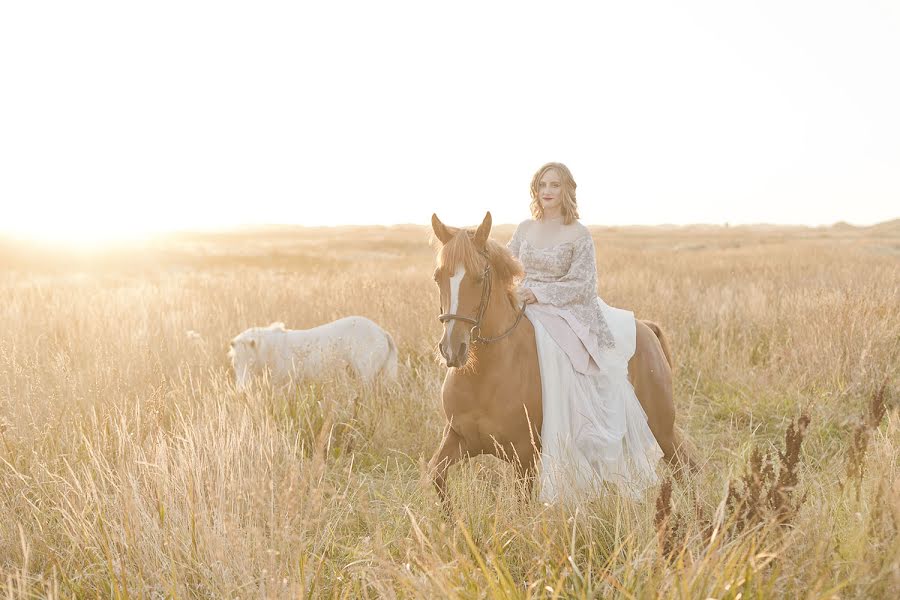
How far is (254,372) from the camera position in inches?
221

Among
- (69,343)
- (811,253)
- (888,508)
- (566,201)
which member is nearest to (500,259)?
(566,201)

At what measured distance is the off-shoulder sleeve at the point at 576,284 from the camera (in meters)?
3.57

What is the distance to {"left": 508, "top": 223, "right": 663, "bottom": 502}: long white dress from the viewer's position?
3342mm

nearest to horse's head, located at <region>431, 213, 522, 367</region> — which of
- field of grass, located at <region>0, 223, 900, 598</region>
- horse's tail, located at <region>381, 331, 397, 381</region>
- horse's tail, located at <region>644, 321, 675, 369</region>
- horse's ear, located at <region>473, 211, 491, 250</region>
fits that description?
horse's ear, located at <region>473, 211, 491, 250</region>

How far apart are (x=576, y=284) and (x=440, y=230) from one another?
1.05 meters

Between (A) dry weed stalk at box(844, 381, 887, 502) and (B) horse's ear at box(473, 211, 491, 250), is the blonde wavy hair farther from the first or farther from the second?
(A) dry weed stalk at box(844, 381, 887, 502)

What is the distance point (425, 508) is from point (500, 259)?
1.39 m

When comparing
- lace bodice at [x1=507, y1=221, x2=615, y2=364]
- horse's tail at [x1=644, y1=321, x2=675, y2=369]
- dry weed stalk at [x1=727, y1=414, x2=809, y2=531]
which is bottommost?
dry weed stalk at [x1=727, y1=414, x2=809, y2=531]

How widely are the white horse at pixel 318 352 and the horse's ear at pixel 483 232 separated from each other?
286 centimetres

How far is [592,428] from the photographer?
342 centimetres

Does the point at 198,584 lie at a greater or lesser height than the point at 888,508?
lesser

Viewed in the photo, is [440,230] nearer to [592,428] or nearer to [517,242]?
[517,242]

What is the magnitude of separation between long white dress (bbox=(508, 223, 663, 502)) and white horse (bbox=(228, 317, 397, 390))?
8.31 feet

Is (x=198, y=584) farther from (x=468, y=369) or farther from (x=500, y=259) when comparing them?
(x=500, y=259)
